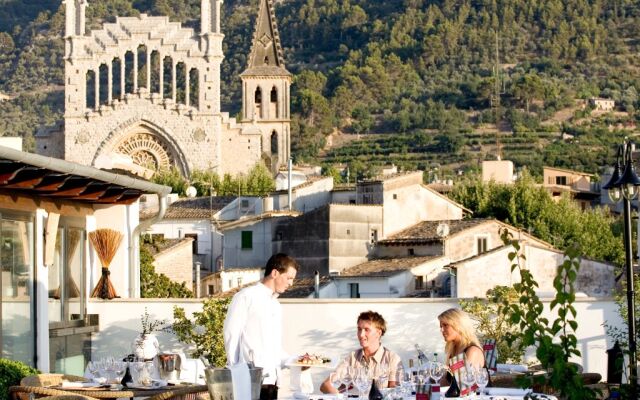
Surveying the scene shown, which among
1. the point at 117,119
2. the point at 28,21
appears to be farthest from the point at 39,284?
the point at 28,21

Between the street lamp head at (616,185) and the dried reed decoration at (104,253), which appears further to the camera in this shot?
A: the dried reed decoration at (104,253)

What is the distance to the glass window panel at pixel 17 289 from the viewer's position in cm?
1588

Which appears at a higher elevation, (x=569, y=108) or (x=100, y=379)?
(x=569, y=108)

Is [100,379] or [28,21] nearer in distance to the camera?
[100,379]

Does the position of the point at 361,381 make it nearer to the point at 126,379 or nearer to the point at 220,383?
the point at 220,383

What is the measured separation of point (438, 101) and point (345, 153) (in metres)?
16.1

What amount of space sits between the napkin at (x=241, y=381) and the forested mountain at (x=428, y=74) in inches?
4051

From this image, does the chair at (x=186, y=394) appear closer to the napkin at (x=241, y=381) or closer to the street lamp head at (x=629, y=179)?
the napkin at (x=241, y=381)

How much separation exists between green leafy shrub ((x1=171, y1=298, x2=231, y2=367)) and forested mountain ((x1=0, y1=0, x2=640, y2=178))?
94435 mm

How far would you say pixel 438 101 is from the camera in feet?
481

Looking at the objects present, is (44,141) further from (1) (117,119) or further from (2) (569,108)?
(2) (569,108)

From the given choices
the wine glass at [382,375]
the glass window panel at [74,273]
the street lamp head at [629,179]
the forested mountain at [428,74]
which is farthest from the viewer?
the forested mountain at [428,74]

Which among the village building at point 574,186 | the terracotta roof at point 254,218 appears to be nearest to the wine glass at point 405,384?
the terracotta roof at point 254,218

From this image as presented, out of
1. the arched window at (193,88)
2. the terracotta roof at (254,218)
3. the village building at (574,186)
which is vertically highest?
the arched window at (193,88)
